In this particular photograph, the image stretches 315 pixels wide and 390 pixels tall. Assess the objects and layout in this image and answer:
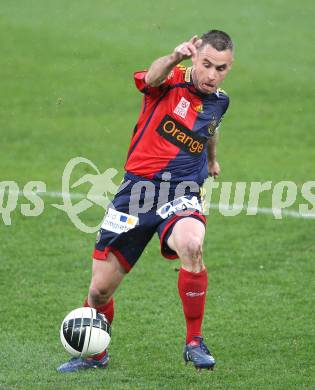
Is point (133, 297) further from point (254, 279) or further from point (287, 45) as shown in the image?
point (287, 45)

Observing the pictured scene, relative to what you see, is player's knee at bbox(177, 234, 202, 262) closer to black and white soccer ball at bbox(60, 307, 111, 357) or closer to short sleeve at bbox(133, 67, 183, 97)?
black and white soccer ball at bbox(60, 307, 111, 357)

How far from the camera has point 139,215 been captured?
7.35 meters

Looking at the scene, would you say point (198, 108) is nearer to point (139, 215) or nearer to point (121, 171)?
point (139, 215)

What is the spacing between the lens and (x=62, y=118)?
789 inches

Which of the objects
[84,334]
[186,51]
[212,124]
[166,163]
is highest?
[186,51]

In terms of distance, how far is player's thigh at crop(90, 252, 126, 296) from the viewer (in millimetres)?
7414

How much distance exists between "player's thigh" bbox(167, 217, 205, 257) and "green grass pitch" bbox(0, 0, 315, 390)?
1056 mm

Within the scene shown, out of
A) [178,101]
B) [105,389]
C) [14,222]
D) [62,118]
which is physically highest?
[62,118]

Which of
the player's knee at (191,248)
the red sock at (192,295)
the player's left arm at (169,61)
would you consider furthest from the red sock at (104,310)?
the player's left arm at (169,61)

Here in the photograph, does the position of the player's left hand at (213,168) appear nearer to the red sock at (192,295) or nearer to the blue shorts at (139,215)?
the blue shorts at (139,215)

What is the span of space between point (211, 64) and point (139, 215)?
119cm

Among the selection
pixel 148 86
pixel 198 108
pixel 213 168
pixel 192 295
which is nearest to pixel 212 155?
pixel 213 168

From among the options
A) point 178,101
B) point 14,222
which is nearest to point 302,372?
point 178,101

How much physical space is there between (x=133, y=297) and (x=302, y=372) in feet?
8.30
